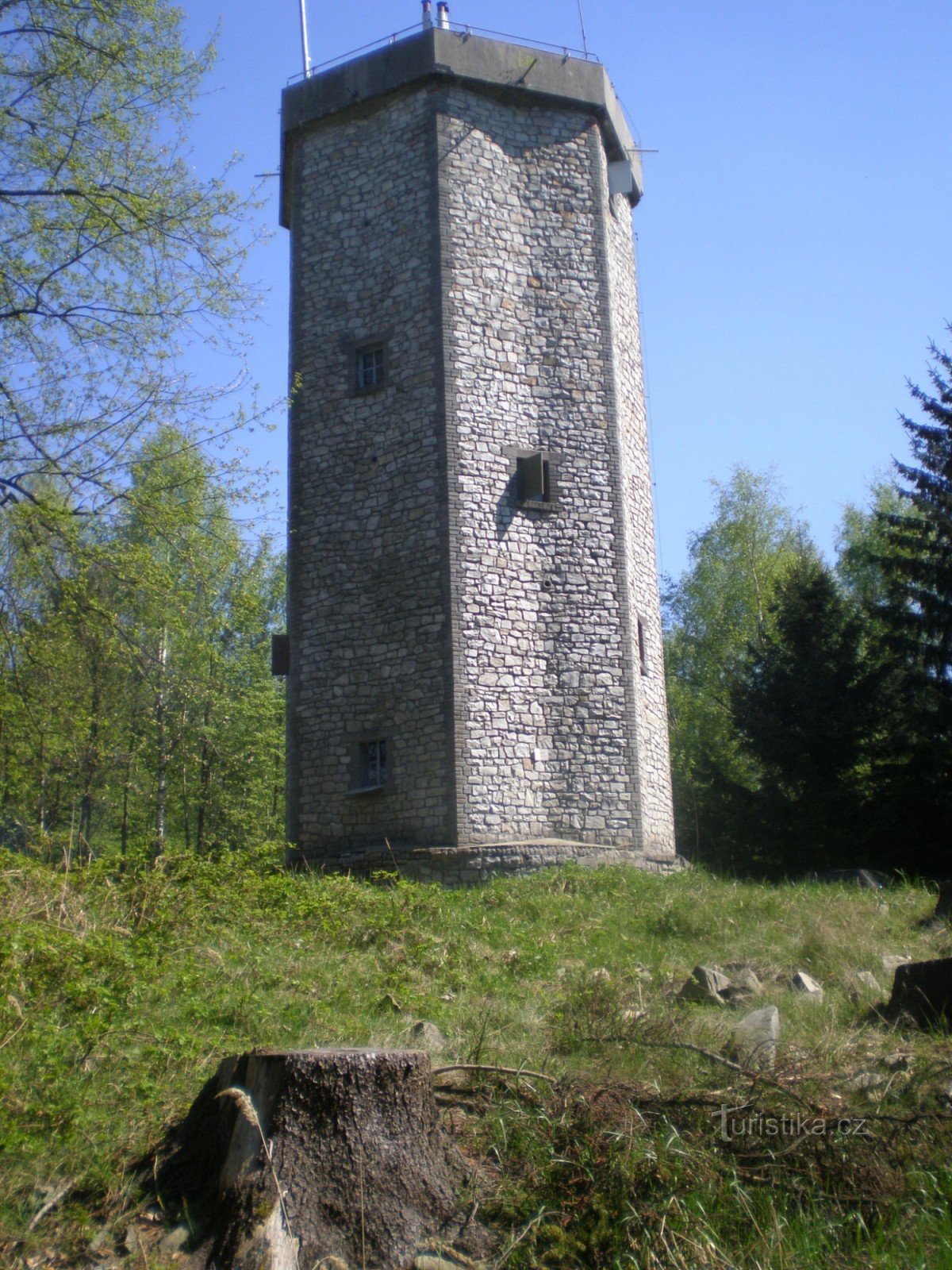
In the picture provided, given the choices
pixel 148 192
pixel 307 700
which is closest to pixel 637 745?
pixel 307 700

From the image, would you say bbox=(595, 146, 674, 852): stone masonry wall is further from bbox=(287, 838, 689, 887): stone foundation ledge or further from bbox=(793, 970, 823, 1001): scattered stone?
bbox=(793, 970, 823, 1001): scattered stone

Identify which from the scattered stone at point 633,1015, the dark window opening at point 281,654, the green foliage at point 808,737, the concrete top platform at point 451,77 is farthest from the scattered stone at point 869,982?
the concrete top platform at point 451,77

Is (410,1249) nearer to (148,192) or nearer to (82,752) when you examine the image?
(148,192)

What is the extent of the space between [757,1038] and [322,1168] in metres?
2.23

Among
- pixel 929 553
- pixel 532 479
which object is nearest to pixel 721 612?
pixel 929 553

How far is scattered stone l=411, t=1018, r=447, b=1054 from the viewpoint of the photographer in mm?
5492

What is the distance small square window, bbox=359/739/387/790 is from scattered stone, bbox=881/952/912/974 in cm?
679

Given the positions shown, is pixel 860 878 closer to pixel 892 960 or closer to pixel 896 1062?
pixel 892 960

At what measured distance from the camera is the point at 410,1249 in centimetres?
389

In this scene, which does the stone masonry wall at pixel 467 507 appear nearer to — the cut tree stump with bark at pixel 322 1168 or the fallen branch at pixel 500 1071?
the fallen branch at pixel 500 1071

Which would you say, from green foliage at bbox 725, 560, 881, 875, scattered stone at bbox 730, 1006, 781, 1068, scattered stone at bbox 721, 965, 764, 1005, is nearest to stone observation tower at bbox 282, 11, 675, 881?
green foliage at bbox 725, 560, 881, 875

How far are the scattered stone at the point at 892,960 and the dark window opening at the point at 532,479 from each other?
7558 millimetres

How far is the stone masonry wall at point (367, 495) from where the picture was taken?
13383 mm

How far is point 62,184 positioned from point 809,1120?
7916mm
